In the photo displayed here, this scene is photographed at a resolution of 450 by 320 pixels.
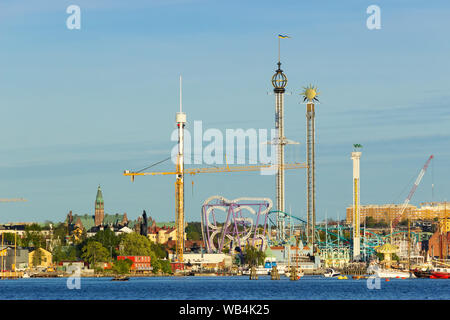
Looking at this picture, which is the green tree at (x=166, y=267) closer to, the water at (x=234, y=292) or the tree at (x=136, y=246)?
the tree at (x=136, y=246)

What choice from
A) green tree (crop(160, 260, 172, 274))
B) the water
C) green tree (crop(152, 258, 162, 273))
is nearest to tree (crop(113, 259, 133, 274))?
green tree (crop(152, 258, 162, 273))

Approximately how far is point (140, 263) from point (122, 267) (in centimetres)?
1726

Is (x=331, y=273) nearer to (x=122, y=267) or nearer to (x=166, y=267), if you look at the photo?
(x=166, y=267)

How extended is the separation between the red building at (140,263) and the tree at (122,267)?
672cm

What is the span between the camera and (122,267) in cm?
17150

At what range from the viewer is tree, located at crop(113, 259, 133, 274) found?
170m

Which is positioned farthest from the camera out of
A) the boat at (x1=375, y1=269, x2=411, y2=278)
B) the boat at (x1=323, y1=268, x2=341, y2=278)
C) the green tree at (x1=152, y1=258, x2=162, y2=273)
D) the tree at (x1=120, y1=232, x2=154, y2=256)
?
the tree at (x1=120, y1=232, x2=154, y2=256)

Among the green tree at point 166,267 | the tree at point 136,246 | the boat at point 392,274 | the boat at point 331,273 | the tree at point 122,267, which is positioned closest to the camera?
the boat at point 392,274

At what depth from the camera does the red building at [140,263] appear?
187 meters

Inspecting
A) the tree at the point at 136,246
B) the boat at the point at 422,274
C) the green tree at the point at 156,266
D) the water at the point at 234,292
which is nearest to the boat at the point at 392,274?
the boat at the point at 422,274

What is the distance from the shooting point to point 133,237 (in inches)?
7697

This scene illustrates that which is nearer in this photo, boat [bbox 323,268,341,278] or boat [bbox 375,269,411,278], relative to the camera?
boat [bbox 375,269,411,278]

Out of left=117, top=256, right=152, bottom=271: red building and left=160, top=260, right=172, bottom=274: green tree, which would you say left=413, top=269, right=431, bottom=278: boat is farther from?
left=117, top=256, right=152, bottom=271: red building

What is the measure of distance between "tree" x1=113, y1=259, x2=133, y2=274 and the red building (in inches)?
265
